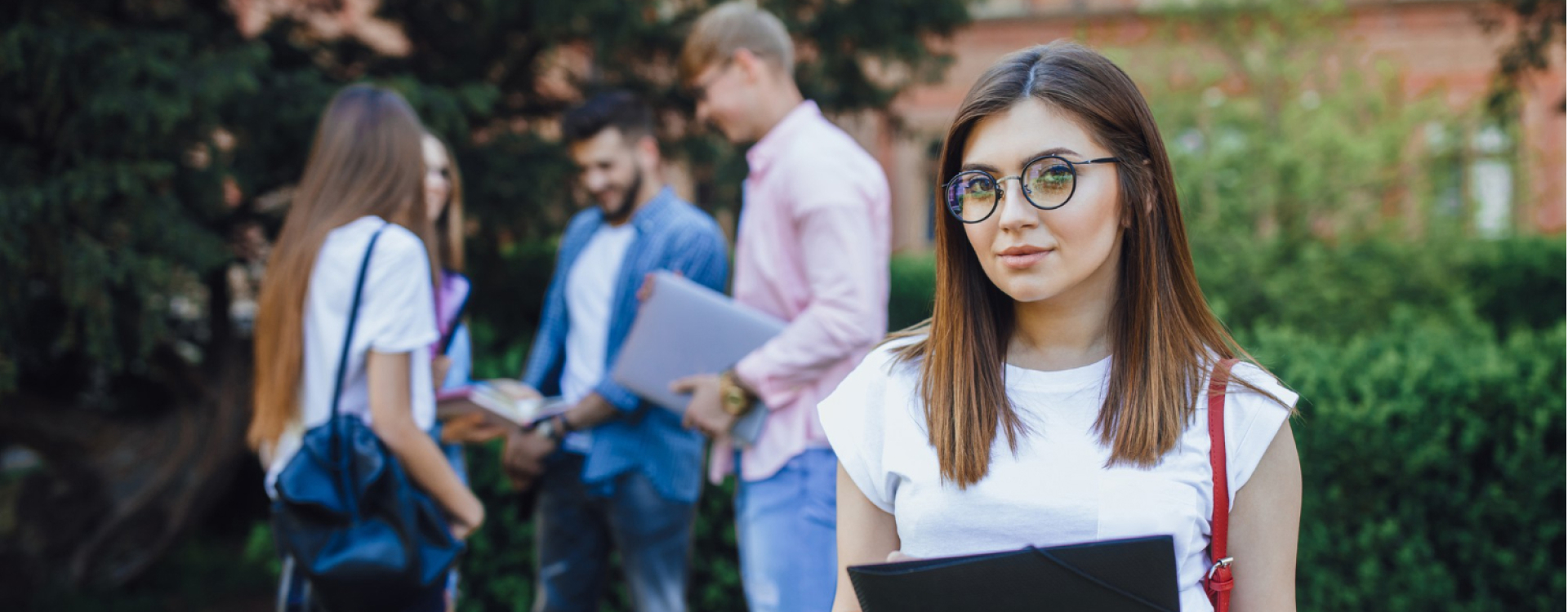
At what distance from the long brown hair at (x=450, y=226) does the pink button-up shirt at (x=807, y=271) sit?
97cm

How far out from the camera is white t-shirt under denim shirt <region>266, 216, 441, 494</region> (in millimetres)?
2346

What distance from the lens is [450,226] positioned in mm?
3311

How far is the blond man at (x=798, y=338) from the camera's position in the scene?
8.37 ft

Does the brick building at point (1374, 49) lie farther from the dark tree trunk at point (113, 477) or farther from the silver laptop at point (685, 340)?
the silver laptop at point (685, 340)

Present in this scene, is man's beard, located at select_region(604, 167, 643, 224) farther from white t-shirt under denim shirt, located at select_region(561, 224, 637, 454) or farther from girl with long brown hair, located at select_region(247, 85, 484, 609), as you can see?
girl with long brown hair, located at select_region(247, 85, 484, 609)

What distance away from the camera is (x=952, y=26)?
641cm

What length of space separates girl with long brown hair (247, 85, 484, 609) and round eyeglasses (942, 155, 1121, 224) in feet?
4.72

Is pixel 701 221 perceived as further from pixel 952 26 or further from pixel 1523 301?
pixel 1523 301

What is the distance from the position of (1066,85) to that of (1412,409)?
9.21 ft

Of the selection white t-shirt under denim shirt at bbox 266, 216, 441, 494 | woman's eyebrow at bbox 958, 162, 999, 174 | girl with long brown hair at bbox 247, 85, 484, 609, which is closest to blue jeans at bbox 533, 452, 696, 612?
girl with long brown hair at bbox 247, 85, 484, 609

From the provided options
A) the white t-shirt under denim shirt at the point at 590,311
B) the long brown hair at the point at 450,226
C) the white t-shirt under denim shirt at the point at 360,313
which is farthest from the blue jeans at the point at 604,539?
the white t-shirt under denim shirt at the point at 360,313

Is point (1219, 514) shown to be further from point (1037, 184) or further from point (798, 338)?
point (798, 338)

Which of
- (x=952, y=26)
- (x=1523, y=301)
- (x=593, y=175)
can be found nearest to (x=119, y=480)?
(x=593, y=175)

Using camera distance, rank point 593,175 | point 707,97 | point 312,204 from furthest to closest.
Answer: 1. point 593,175
2. point 707,97
3. point 312,204
